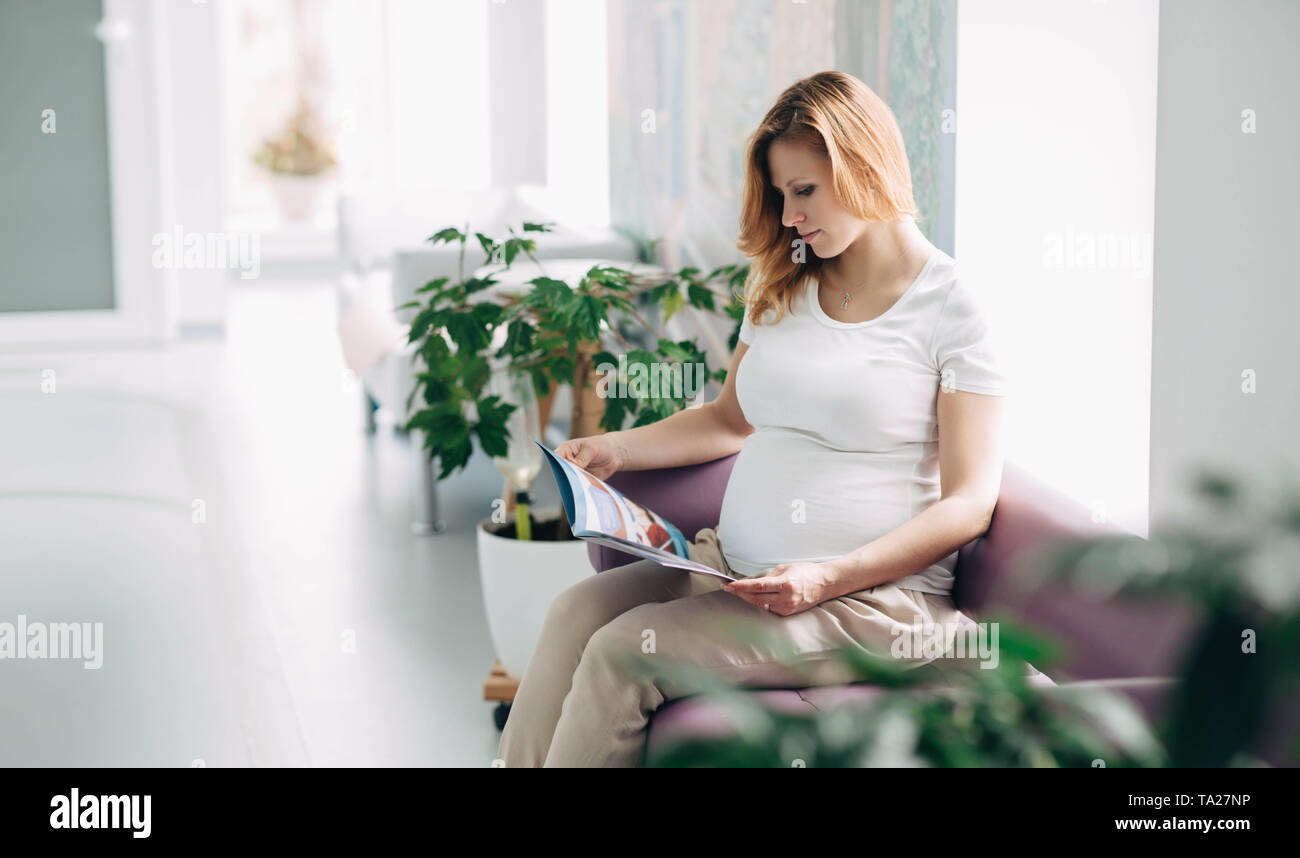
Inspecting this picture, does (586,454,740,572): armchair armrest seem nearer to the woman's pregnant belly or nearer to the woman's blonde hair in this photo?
the woman's pregnant belly

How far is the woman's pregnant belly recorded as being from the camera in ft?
5.37

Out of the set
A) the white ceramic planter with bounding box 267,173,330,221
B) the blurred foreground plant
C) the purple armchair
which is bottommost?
the purple armchair

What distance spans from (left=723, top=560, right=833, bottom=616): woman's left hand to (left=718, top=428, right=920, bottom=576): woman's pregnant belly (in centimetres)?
12

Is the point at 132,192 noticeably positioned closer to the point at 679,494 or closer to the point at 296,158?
the point at 296,158

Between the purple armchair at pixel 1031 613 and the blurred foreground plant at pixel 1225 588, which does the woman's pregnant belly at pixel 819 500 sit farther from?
the blurred foreground plant at pixel 1225 588

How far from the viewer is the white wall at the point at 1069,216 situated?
1.98m

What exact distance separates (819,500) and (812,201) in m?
0.38

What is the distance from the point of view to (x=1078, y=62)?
2.03 metres

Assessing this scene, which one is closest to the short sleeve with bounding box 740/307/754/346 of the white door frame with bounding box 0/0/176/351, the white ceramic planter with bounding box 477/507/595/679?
the white ceramic planter with bounding box 477/507/595/679

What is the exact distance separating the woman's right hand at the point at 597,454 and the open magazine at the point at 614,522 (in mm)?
145

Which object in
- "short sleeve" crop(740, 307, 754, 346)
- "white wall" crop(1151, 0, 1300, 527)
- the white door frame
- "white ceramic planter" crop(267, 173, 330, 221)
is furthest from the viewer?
"white ceramic planter" crop(267, 173, 330, 221)

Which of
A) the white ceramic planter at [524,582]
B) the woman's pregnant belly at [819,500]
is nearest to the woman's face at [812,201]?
the woman's pregnant belly at [819,500]

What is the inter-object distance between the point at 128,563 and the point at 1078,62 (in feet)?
8.30
